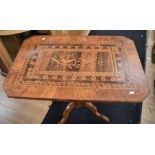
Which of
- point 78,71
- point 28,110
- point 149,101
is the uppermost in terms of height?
point 78,71

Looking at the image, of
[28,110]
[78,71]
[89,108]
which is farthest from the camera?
[28,110]

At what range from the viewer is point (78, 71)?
45.5 inches

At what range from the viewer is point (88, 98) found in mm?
992

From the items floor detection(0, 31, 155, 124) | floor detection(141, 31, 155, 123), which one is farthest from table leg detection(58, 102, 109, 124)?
floor detection(141, 31, 155, 123)

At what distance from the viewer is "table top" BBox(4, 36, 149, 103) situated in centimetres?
102

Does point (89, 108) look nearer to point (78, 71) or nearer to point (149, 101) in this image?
point (78, 71)

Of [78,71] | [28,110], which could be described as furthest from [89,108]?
[28,110]

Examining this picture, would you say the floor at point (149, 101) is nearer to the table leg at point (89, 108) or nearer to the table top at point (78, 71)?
the table leg at point (89, 108)

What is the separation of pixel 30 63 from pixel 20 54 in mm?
136

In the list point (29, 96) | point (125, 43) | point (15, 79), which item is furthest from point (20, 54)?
point (125, 43)

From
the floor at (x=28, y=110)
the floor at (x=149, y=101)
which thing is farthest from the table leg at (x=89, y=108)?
the floor at (x=149, y=101)

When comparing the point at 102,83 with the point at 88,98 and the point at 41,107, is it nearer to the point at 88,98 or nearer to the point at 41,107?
the point at 88,98

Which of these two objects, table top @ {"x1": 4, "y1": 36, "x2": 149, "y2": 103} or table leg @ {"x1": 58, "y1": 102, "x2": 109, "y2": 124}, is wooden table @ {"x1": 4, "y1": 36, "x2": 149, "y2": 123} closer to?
table top @ {"x1": 4, "y1": 36, "x2": 149, "y2": 103}
